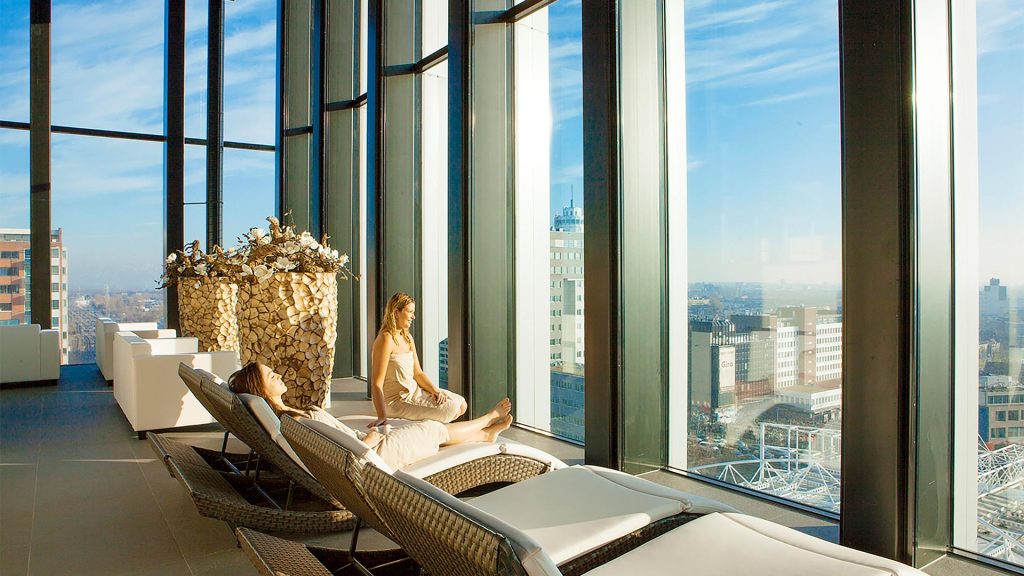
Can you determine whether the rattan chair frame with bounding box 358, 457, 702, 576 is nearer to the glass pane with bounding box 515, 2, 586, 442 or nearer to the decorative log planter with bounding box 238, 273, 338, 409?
the glass pane with bounding box 515, 2, 586, 442

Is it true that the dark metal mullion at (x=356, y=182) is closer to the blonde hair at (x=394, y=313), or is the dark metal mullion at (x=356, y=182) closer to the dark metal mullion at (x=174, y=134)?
the dark metal mullion at (x=174, y=134)

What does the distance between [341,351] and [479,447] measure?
5.80 metres

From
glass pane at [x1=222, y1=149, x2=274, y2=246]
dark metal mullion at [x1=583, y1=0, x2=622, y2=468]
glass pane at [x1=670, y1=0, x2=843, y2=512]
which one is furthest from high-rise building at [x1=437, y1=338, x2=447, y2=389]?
glass pane at [x1=222, y1=149, x2=274, y2=246]

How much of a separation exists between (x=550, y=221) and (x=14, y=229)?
8200mm

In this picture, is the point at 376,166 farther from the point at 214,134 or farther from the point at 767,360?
the point at 767,360

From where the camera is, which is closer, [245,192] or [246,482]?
[246,482]

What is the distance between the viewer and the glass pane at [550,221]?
5219mm

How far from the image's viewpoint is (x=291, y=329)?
19.9ft

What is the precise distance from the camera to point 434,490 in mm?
1732

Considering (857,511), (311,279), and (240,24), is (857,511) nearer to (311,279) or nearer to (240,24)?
(311,279)

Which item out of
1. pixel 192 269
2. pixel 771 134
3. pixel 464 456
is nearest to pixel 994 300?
pixel 771 134

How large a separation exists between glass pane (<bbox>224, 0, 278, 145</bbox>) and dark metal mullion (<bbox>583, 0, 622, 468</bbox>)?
7920 millimetres

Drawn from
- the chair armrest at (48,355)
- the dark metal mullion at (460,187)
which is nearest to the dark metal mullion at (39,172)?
the chair armrest at (48,355)

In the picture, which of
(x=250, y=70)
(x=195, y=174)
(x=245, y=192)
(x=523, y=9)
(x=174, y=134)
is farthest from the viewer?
(x=250, y=70)
